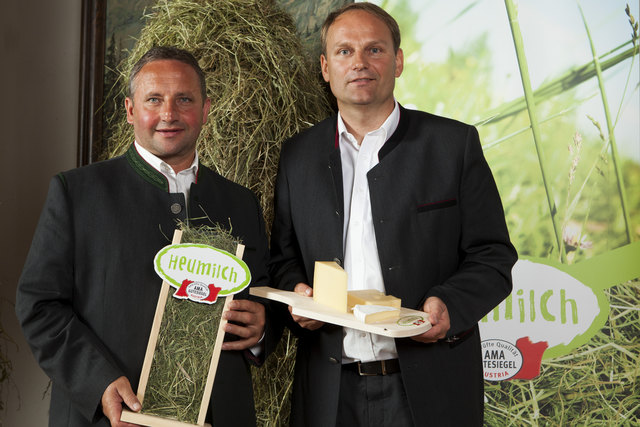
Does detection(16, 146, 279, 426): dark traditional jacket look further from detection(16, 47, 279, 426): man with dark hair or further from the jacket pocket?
the jacket pocket

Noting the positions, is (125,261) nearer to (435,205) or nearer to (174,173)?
(174,173)

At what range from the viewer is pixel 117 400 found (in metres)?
1.27

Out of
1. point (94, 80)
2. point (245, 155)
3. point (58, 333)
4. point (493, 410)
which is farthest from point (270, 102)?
Answer: point (493, 410)

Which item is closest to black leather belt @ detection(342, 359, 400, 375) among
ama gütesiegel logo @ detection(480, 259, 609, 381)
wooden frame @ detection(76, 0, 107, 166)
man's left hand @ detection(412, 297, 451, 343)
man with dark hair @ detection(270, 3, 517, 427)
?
man with dark hair @ detection(270, 3, 517, 427)

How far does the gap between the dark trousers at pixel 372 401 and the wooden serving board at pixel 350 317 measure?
8.3 inches

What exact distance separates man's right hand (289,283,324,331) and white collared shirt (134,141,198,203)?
1.13 feet

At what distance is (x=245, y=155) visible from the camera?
2.01 m

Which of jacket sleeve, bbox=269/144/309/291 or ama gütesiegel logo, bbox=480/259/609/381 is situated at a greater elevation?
jacket sleeve, bbox=269/144/309/291

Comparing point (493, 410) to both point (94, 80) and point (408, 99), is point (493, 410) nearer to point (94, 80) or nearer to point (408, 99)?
point (408, 99)

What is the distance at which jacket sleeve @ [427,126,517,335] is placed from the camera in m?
1.59

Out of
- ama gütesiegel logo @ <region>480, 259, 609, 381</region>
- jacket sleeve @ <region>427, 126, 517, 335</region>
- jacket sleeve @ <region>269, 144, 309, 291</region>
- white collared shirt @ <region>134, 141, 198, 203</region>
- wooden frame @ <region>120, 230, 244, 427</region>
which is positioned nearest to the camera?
wooden frame @ <region>120, 230, 244, 427</region>

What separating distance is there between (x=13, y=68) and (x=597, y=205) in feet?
6.54

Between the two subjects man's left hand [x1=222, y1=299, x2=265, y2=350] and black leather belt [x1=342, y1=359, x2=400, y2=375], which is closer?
man's left hand [x1=222, y1=299, x2=265, y2=350]

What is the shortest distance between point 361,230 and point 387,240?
0.08 metres
